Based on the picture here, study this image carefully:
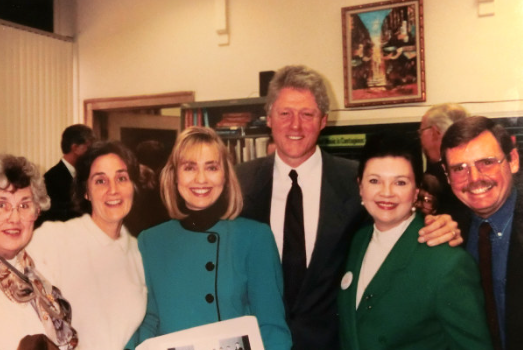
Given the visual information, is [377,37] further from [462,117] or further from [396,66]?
[462,117]

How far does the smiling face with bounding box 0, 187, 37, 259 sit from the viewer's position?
126cm

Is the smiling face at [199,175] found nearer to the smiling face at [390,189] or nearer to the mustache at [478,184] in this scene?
the smiling face at [390,189]

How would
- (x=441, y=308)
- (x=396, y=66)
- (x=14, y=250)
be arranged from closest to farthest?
(x=441, y=308) < (x=14, y=250) < (x=396, y=66)

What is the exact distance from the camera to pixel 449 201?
4.44ft

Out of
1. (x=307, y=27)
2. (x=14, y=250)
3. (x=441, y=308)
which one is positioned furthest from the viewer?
(x=307, y=27)

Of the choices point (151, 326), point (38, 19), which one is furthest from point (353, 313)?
point (38, 19)

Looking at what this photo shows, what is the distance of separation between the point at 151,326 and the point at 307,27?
990 millimetres

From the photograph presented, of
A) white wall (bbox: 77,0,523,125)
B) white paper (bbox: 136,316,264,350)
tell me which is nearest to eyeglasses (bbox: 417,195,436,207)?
white wall (bbox: 77,0,523,125)

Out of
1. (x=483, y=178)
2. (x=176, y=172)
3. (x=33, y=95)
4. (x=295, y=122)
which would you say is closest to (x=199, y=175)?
(x=176, y=172)

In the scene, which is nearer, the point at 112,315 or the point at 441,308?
the point at 441,308

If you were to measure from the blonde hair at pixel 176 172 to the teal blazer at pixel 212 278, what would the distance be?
4cm

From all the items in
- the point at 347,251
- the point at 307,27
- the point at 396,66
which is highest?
the point at 307,27

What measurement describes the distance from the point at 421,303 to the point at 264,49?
86 cm

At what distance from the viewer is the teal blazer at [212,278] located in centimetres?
135
